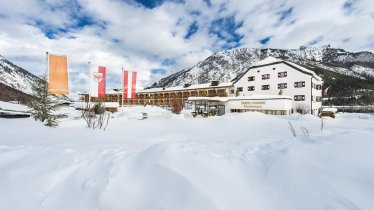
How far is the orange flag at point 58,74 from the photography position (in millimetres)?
14127

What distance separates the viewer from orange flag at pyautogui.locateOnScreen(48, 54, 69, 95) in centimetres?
1413

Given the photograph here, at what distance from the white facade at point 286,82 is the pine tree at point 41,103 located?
114ft

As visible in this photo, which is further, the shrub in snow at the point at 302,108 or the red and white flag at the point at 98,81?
the shrub in snow at the point at 302,108

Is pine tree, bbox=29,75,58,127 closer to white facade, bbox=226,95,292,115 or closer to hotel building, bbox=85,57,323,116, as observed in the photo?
hotel building, bbox=85,57,323,116

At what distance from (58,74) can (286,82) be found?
35724 mm

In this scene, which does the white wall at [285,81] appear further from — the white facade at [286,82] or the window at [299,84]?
the window at [299,84]

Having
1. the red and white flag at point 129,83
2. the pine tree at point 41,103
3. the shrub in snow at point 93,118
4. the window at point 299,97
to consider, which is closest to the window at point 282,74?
the window at point 299,97

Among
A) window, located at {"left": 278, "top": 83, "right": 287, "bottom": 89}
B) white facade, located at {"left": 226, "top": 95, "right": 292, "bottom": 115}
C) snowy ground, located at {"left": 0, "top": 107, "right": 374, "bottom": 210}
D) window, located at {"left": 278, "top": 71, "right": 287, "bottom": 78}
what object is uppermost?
window, located at {"left": 278, "top": 71, "right": 287, "bottom": 78}

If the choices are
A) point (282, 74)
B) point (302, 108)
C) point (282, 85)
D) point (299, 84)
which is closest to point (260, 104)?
point (302, 108)

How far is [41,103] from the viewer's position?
17.5 m

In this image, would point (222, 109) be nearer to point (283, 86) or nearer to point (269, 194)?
point (283, 86)

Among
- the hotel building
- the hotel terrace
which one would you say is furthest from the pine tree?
the hotel terrace

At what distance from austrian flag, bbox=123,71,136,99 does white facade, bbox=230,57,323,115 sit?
26495mm

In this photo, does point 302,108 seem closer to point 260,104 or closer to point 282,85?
point 282,85
